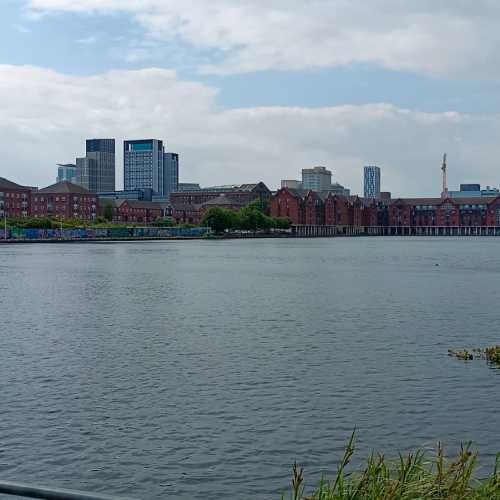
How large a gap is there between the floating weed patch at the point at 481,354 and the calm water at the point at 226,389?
73 centimetres

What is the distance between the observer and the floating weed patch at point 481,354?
26.8 meters

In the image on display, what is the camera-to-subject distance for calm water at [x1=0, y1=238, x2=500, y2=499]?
52.3 ft

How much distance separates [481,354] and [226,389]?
11.2 metres

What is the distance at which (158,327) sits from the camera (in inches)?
1415

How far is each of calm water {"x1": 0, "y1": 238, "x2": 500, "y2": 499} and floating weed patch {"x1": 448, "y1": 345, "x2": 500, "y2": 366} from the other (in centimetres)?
73

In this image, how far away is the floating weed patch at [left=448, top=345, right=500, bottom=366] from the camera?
2675cm

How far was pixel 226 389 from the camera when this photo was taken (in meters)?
22.3

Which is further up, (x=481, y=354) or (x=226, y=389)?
(x=481, y=354)

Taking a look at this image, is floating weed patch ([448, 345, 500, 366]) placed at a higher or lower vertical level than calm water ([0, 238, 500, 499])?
higher

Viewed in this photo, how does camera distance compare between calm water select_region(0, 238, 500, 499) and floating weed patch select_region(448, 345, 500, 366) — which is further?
floating weed patch select_region(448, 345, 500, 366)

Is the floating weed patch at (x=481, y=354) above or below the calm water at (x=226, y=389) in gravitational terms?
above

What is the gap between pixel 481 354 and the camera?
28.0m

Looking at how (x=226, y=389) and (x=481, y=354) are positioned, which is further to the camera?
(x=481, y=354)

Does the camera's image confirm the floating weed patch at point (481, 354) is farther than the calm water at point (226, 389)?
Yes
